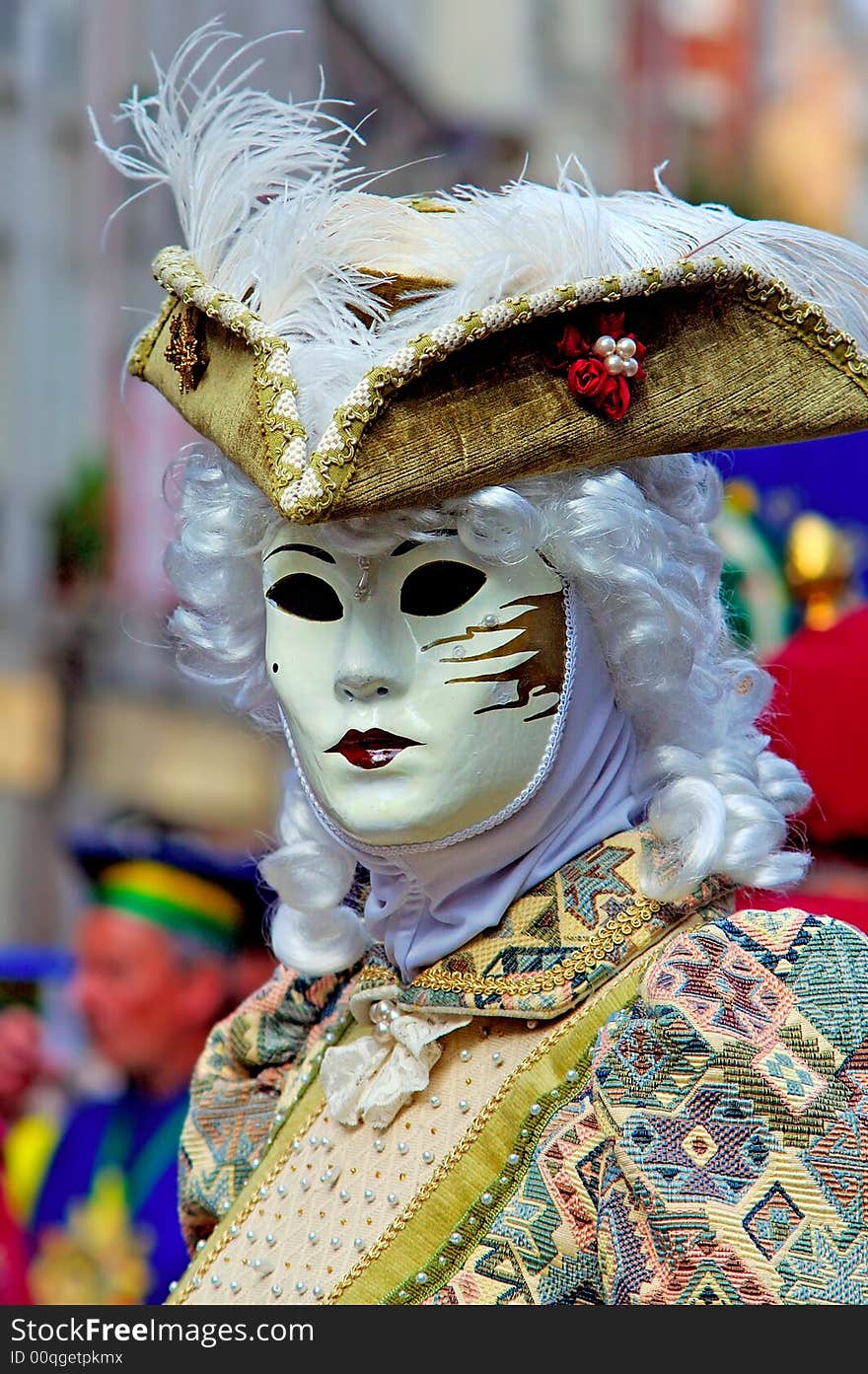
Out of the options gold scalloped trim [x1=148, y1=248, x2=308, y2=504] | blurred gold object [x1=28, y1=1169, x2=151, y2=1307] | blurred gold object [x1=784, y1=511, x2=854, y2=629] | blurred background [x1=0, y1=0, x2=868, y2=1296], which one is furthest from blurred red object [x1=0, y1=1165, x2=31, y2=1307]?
blurred background [x1=0, y1=0, x2=868, y2=1296]

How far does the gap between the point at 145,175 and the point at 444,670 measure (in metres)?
0.64

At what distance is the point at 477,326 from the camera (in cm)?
167

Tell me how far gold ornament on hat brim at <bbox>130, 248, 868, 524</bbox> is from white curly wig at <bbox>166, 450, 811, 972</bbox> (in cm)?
6

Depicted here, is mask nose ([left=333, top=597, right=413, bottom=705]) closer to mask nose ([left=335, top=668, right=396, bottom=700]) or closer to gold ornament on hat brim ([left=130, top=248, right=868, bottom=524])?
mask nose ([left=335, top=668, right=396, bottom=700])

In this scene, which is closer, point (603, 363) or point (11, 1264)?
point (603, 363)

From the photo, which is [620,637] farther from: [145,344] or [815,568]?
[815,568]

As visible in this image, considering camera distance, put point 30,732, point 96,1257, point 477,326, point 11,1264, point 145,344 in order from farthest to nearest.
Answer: point 30,732 → point 96,1257 → point 11,1264 → point 145,344 → point 477,326

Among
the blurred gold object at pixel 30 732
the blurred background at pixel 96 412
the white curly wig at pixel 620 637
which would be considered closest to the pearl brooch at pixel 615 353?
the white curly wig at pixel 620 637

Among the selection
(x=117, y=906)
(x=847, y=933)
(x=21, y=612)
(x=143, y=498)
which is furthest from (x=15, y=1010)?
(x=21, y=612)

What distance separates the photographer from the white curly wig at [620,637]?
180cm

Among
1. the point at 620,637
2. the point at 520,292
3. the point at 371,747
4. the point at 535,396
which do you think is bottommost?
the point at 371,747

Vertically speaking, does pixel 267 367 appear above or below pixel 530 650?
above

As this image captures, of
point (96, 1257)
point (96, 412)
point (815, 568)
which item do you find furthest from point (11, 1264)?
point (96, 412)

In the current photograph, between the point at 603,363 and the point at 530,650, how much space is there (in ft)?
0.94
